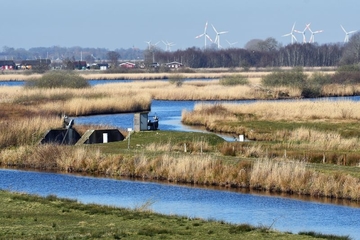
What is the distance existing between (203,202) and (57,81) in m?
53.2

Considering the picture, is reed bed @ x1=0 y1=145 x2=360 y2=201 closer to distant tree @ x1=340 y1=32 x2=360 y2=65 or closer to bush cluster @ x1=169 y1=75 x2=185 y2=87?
→ bush cluster @ x1=169 y1=75 x2=185 y2=87

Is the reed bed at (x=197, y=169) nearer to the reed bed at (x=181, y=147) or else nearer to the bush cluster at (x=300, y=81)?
the reed bed at (x=181, y=147)

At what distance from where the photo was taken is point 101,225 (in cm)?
1723

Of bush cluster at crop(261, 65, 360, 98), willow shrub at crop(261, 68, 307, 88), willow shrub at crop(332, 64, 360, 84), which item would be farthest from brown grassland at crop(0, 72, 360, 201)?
willow shrub at crop(332, 64, 360, 84)

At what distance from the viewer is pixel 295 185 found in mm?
26188

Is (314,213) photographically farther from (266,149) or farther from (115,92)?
(115,92)

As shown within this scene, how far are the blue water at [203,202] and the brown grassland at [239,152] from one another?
109cm

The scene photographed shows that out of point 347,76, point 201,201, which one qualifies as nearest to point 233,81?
point 347,76

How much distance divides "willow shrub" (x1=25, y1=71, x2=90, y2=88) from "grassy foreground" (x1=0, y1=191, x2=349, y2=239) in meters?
54.6

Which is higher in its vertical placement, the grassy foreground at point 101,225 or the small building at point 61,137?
the grassy foreground at point 101,225

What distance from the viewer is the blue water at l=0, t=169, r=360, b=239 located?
2155cm

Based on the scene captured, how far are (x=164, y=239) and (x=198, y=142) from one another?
19276 mm

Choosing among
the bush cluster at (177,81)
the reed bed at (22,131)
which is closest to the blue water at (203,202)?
the reed bed at (22,131)

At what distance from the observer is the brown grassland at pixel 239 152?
26.7m
